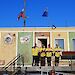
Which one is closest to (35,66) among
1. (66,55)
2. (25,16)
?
(66,55)

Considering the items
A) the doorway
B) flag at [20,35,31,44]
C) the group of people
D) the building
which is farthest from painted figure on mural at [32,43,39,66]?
flag at [20,35,31,44]

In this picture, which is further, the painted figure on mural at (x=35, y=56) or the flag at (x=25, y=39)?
the flag at (x=25, y=39)

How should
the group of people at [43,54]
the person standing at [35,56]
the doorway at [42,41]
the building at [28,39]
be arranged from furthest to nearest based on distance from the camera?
the doorway at [42,41]
the building at [28,39]
the person standing at [35,56]
the group of people at [43,54]

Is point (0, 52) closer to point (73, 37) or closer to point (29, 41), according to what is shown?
point (29, 41)

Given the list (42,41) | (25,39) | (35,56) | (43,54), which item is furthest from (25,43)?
(43,54)

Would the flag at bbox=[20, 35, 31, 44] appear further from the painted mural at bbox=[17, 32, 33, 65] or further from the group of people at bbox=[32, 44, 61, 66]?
the group of people at bbox=[32, 44, 61, 66]

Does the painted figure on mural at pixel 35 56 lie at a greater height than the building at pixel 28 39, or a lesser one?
lesser

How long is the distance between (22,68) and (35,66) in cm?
98

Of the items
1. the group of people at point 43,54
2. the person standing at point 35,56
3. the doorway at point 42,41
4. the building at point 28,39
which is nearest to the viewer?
the group of people at point 43,54

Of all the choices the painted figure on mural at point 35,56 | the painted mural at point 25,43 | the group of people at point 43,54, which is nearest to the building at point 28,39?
the painted mural at point 25,43

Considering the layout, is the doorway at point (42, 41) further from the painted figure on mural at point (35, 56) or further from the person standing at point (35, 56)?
the person standing at point (35, 56)

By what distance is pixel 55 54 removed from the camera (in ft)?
84.0

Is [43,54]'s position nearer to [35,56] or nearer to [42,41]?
[35,56]

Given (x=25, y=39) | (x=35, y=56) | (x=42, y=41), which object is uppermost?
(x=25, y=39)
